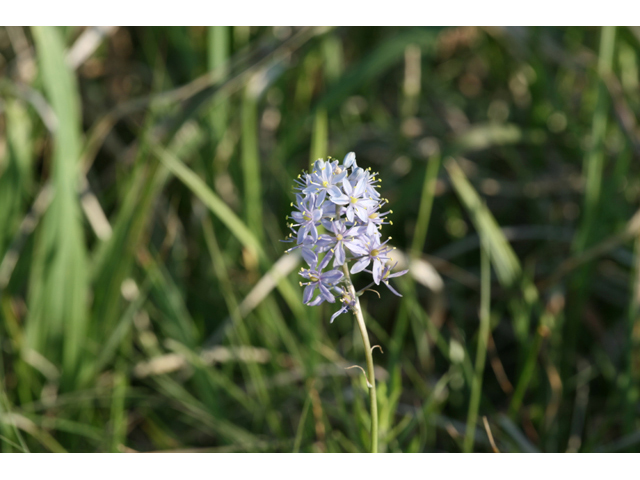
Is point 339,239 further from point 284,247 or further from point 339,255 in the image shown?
point 284,247

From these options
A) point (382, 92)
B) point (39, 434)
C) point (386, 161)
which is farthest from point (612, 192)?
point (39, 434)

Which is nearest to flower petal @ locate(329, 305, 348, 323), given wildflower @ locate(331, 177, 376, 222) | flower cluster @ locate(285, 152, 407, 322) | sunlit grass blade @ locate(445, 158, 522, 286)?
flower cluster @ locate(285, 152, 407, 322)

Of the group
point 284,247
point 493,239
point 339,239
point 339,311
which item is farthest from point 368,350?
point 284,247

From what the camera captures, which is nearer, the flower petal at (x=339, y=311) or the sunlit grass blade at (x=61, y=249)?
the flower petal at (x=339, y=311)

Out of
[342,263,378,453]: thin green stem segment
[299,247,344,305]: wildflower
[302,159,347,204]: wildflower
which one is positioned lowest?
[342,263,378,453]: thin green stem segment

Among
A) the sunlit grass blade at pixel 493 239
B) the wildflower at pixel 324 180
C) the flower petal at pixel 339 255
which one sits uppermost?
the sunlit grass blade at pixel 493 239

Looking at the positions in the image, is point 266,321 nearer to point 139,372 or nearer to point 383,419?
point 139,372

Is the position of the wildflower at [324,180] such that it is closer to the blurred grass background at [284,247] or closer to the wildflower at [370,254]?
the wildflower at [370,254]

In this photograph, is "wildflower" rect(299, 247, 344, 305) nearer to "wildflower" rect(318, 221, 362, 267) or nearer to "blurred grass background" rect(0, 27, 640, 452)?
"wildflower" rect(318, 221, 362, 267)

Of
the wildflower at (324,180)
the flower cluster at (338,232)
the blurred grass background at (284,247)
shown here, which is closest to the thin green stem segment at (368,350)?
the flower cluster at (338,232)
